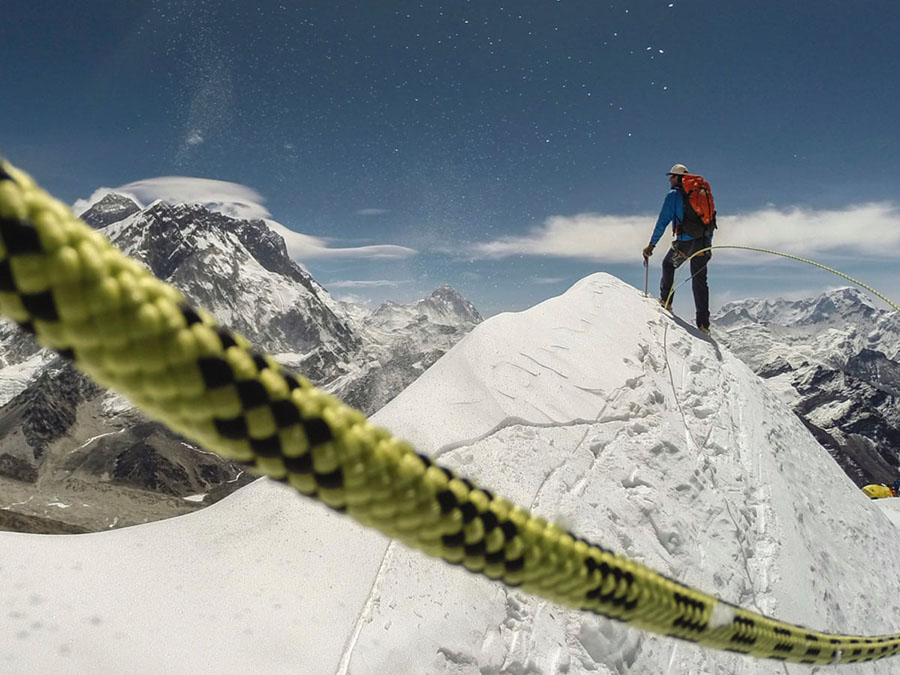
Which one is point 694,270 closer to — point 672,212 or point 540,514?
point 672,212

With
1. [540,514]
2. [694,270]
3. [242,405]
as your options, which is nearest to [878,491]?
[694,270]

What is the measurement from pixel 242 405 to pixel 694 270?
9.67 metres

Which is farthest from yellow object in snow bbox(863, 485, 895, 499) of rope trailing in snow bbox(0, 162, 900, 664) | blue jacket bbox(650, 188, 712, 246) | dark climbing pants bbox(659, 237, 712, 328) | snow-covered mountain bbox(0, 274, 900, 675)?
rope trailing in snow bbox(0, 162, 900, 664)

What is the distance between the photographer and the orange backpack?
888cm

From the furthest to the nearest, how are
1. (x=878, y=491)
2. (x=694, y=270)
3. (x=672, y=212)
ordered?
(x=878, y=491) → (x=694, y=270) → (x=672, y=212)

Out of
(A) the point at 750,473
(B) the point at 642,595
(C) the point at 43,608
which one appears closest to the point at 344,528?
(C) the point at 43,608

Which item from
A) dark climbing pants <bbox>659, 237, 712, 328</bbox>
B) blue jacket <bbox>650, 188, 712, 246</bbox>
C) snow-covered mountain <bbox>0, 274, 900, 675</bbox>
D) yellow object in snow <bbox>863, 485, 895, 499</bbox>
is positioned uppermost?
blue jacket <bbox>650, 188, 712, 246</bbox>

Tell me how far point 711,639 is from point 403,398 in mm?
3059

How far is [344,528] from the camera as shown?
332 centimetres

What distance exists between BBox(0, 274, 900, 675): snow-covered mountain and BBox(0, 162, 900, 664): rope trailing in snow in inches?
46.1

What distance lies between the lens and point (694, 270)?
9336 mm

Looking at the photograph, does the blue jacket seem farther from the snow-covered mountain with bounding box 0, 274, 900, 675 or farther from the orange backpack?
the snow-covered mountain with bounding box 0, 274, 900, 675

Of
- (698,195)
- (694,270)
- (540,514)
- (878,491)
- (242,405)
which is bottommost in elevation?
(540,514)

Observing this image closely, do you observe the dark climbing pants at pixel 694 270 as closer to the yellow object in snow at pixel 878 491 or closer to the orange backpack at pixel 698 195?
the orange backpack at pixel 698 195
